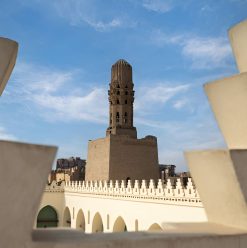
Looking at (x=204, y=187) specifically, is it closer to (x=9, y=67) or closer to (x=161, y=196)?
(x=9, y=67)

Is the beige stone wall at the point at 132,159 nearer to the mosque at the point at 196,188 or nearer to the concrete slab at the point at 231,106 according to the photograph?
the mosque at the point at 196,188

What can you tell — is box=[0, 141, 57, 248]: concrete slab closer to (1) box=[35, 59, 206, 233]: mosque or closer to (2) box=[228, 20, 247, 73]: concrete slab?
(2) box=[228, 20, 247, 73]: concrete slab

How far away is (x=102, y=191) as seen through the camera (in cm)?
2447

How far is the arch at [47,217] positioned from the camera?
3166cm

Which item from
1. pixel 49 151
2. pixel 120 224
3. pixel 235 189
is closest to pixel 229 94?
pixel 235 189

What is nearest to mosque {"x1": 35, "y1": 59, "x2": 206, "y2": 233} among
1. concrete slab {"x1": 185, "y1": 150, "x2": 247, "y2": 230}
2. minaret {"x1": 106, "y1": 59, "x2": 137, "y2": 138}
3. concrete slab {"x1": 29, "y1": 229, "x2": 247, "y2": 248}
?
minaret {"x1": 106, "y1": 59, "x2": 137, "y2": 138}

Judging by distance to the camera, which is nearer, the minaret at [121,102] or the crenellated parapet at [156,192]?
the crenellated parapet at [156,192]

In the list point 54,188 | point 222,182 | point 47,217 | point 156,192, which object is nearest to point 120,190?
point 156,192

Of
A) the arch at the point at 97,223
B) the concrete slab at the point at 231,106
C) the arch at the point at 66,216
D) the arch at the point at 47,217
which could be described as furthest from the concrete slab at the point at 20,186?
the arch at the point at 47,217

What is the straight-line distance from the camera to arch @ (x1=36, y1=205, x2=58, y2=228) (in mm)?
31664

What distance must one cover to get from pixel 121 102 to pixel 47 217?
15.0 m

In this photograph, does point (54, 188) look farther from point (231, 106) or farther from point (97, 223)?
point (231, 106)

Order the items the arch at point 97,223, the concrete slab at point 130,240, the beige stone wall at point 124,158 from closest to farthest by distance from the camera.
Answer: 1. the concrete slab at point 130,240
2. the arch at point 97,223
3. the beige stone wall at point 124,158

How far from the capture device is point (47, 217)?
105 ft
